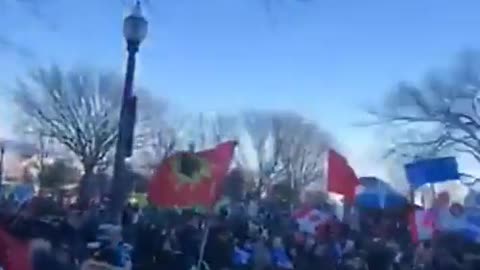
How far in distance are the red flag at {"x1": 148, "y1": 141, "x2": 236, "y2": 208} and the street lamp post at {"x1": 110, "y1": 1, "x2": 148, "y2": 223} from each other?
1.66ft

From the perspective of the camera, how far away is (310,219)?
17.9 m

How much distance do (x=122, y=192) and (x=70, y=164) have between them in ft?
153

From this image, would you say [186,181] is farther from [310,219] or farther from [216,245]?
[310,219]

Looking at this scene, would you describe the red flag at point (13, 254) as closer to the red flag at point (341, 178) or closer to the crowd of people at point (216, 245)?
the crowd of people at point (216, 245)

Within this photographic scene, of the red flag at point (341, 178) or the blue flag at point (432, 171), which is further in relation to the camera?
the blue flag at point (432, 171)

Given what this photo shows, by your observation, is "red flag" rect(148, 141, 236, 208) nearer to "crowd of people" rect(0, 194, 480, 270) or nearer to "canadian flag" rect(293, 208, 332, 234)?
"crowd of people" rect(0, 194, 480, 270)

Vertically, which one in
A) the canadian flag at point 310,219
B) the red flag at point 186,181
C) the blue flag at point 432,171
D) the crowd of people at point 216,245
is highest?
the blue flag at point 432,171

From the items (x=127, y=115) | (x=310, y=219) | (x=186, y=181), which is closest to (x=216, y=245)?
(x=186, y=181)

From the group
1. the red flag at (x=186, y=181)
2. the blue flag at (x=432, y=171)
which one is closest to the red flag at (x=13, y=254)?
the red flag at (x=186, y=181)

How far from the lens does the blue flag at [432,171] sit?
14055 millimetres

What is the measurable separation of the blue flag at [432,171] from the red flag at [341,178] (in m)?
0.97

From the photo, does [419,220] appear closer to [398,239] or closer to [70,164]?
[398,239]

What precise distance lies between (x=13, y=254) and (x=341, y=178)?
7.82 m

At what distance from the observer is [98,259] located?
337 inches
